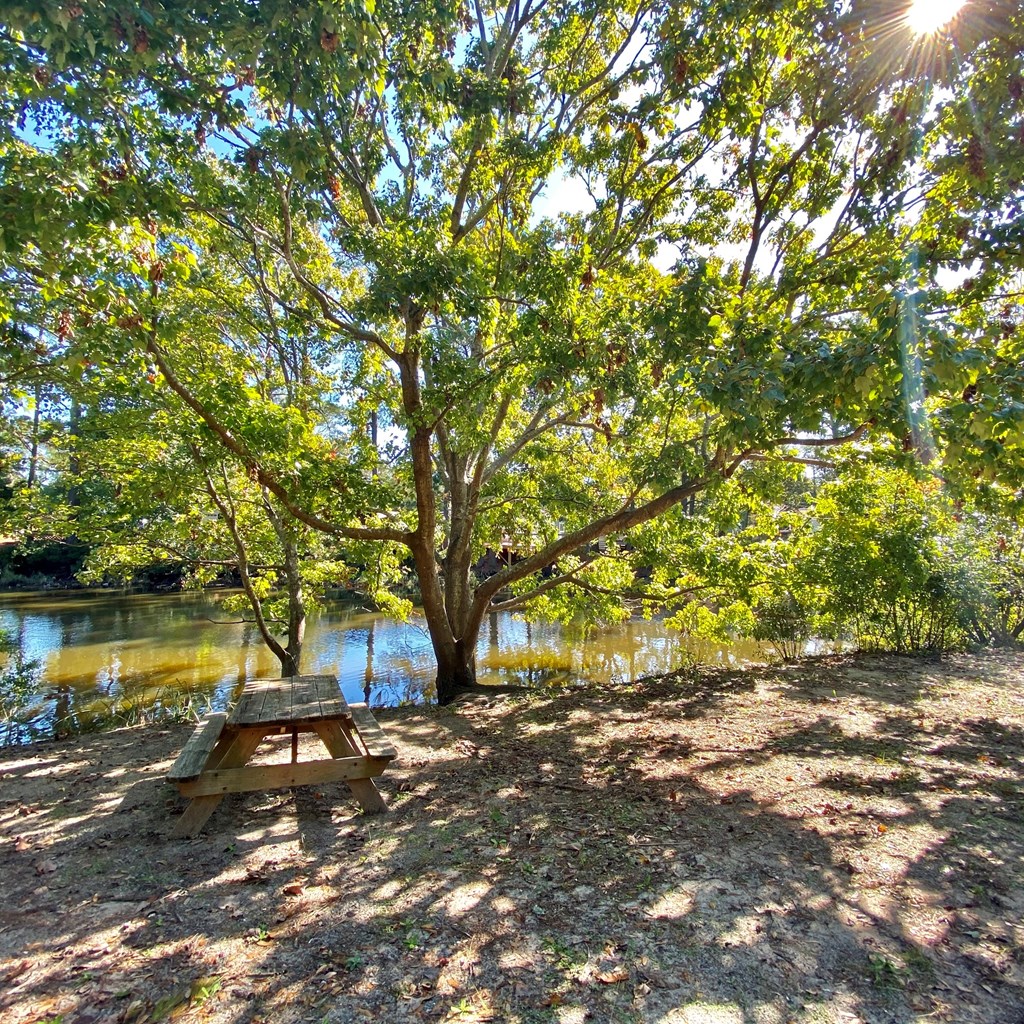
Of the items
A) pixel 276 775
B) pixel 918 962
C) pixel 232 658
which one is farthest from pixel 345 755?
pixel 232 658

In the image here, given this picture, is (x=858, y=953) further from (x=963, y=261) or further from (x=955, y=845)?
(x=963, y=261)

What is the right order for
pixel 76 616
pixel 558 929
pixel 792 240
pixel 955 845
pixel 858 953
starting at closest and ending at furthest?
pixel 858 953, pixel 558 929, pixel 955 845, pixel 792 240, pixel 76 616

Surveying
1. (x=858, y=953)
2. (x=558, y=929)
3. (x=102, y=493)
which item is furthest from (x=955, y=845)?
(x=102, y=493)

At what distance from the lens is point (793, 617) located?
849cm

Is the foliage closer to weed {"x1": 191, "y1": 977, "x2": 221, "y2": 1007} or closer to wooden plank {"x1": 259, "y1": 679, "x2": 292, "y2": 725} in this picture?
wooden plank {"x1": 259, "y1": 679, "x2": 292, "y2": 725}

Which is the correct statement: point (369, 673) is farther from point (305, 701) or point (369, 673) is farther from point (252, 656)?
point (305, 701)

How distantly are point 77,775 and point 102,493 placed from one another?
5972mm

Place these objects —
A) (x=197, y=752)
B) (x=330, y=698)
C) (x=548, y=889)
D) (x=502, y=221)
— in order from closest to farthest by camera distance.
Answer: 1. (x=548, y=889)
2. (x=197, y=752)
3. (x=330, y=698)
4. (x=502, y=221)

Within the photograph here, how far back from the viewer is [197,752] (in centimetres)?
310

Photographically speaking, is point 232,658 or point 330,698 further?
point 232,658

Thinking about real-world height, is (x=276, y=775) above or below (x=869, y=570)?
below

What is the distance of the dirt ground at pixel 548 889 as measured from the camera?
184 cm

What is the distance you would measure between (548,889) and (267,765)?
1632mm

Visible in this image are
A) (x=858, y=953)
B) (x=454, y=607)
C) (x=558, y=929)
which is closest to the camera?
(x=858, y=953)
